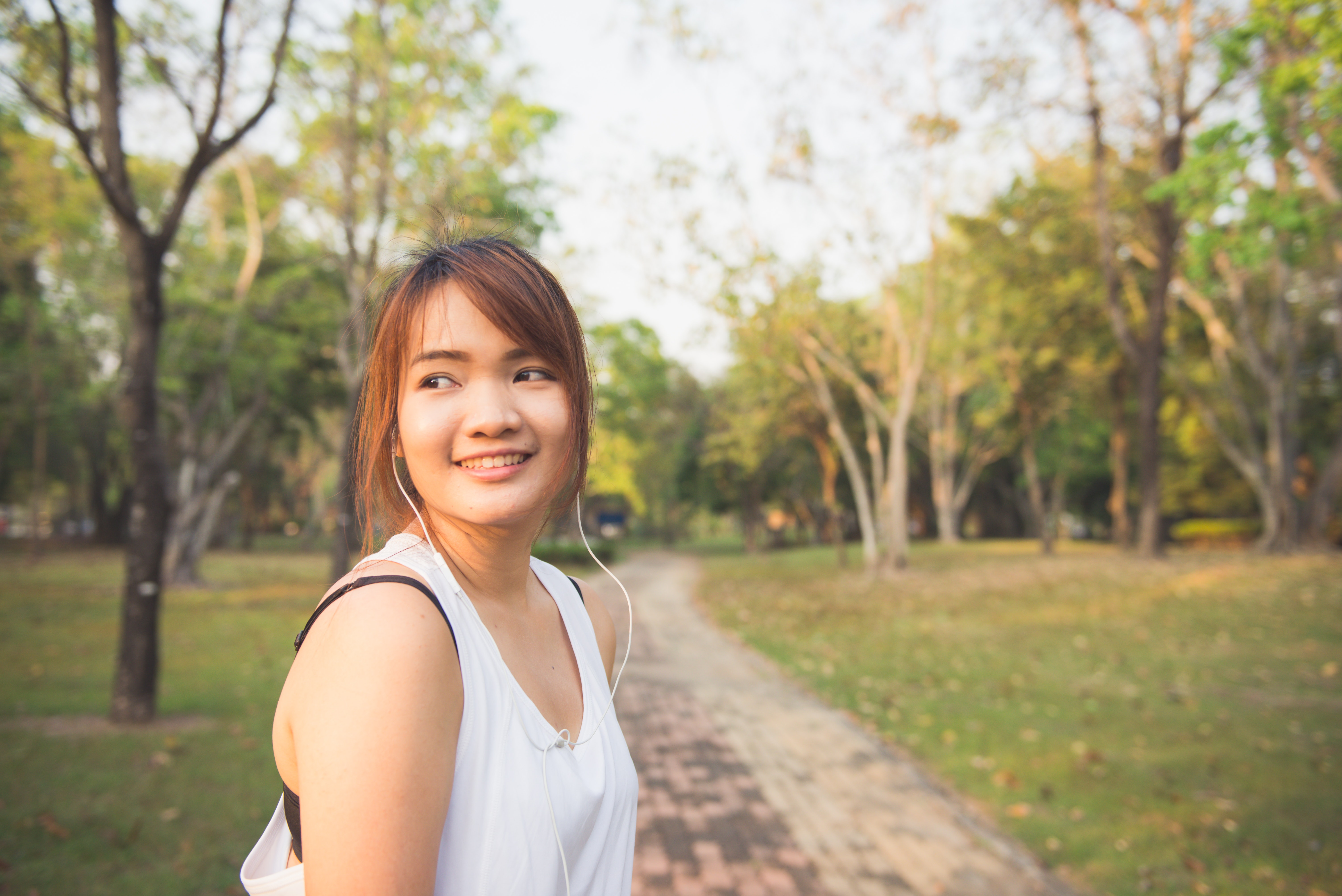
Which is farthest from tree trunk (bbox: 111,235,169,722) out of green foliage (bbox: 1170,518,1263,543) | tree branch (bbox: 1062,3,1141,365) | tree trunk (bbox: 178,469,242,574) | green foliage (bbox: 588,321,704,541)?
green foliage (bbox: 1170,518,1263,543)

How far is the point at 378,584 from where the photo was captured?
1057mm

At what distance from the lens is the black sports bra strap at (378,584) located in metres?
1.06

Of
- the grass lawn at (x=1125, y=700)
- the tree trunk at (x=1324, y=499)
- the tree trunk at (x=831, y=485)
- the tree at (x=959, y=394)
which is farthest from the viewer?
the tree trunk at (x=831, y=485)

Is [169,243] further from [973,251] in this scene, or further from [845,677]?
[973,251]

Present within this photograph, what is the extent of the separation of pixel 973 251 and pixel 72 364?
26.2m

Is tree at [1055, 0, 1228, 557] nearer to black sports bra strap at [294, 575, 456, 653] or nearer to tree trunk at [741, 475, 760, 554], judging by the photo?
black sports bra strap at [294, 575, 456, 653]

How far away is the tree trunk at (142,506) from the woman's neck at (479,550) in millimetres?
6314

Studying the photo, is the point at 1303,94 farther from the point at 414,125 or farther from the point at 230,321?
the point at 230,321

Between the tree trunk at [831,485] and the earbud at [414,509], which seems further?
the tree trunk at [831,485]

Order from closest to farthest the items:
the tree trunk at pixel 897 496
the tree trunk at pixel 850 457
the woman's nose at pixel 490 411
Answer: the woman's nose at pixel 490 411 < the tree trunk at pixel 897 496 < the tree trunk at pixel 850 457

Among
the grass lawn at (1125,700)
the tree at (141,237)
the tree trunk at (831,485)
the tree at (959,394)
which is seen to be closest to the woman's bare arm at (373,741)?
the grass lawn at (1125,700)

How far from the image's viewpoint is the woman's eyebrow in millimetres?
1219

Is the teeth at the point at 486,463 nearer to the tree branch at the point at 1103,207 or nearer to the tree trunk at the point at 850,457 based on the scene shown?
the tree branch at the point at 1103,207

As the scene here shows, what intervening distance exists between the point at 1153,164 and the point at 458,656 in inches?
757
